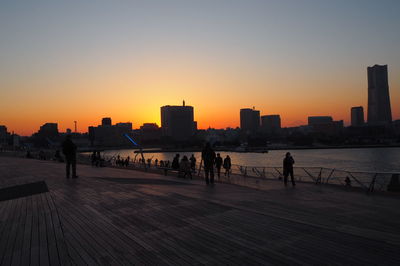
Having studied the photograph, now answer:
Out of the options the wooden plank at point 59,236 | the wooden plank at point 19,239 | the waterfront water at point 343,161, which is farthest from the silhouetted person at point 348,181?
the waterfront water at point 343,161

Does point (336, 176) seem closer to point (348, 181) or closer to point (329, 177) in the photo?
point (329, 177)

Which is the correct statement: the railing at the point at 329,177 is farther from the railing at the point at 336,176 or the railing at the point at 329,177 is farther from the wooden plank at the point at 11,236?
the wooden plank at the point at 11,236

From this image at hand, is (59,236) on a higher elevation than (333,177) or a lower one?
higher

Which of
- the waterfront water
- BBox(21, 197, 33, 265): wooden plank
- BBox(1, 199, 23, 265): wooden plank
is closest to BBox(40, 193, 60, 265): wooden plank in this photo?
BBox(21, 197, 33, 265): wooden plank

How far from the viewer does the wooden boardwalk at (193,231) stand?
4.32 metres

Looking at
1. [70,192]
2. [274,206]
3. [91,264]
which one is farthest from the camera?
[70,192]

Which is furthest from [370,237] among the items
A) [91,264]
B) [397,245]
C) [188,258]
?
[91,264]

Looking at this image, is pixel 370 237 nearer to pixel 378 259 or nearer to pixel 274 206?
pixel 378 259

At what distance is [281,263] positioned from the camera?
13.5ft

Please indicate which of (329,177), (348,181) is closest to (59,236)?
(348,181)

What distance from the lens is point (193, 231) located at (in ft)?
18.1

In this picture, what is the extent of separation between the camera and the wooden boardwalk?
170 inches

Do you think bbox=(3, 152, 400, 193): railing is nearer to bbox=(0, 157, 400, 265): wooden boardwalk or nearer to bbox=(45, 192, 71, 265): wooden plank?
bbox=(0, 157, 400, 265): wooden boardwalk

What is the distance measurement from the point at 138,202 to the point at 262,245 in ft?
13.5
